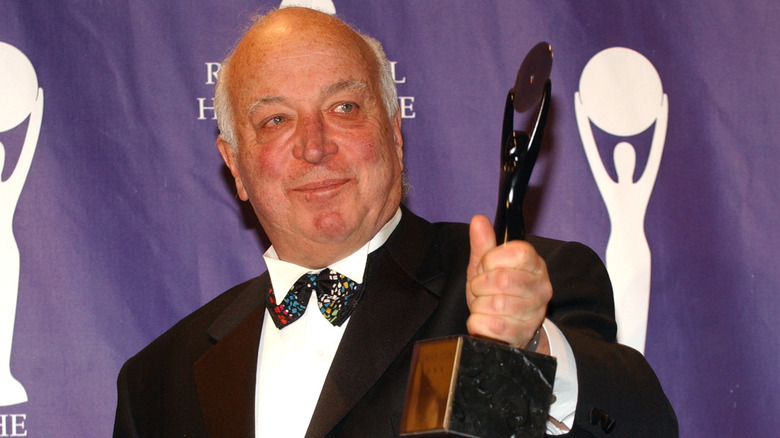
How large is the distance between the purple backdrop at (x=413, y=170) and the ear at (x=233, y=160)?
0.25 m

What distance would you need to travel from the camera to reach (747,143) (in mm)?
2910

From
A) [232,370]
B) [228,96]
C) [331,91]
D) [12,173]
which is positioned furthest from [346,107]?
[12,173]

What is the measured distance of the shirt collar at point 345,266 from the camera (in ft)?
8.01

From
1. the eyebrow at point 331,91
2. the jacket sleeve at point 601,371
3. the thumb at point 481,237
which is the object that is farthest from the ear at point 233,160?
the thumb at point 481,237

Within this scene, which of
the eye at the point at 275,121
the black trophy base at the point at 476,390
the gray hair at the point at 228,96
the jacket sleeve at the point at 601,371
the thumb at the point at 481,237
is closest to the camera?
the black trophy base at the point at 476,390

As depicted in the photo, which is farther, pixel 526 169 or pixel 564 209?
pixel 564 209

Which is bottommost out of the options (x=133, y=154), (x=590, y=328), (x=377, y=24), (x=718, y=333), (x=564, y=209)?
(x=718, y=333)

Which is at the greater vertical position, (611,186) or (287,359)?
(611,186)

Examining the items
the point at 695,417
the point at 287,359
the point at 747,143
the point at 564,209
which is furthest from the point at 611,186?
the point at 287,359

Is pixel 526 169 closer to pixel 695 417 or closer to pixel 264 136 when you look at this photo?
pixel 264 136

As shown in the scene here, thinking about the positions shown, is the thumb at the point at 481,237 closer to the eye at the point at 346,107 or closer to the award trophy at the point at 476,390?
the award trophy at the point at 476,390

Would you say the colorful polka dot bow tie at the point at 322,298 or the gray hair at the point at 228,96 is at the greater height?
the gray hair at the point at 228,96

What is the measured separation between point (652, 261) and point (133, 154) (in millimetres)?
1699

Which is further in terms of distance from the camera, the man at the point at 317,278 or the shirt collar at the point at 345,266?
the shirt collar at the point at 345,266
